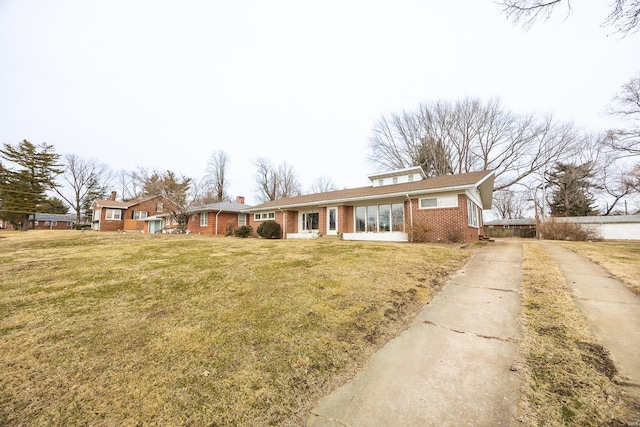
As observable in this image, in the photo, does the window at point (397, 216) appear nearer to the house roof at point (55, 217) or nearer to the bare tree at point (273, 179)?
the bare tree at point (273, 179)

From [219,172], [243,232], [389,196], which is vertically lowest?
[243,232]

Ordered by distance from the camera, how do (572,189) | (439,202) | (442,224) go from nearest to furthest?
(442,224) < (439,202) < (572,189)

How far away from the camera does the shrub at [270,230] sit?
18.2m

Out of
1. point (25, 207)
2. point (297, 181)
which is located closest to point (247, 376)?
point (297, 181)

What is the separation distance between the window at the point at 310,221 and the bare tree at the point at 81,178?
42.1 meters

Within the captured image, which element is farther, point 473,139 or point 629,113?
point 473,139

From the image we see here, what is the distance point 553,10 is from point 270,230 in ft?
55.1

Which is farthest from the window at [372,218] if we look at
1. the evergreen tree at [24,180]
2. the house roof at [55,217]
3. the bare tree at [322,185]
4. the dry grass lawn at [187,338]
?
the house roof at [55,217]

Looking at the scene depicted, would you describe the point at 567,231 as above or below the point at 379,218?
below

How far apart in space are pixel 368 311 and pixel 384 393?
163cm

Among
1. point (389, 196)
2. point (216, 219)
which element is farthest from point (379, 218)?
point (216, 219)

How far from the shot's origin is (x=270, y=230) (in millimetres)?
18234

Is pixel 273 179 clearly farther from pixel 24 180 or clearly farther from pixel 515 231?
pixel 515 231

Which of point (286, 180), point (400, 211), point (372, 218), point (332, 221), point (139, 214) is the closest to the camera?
point (400, 211)
